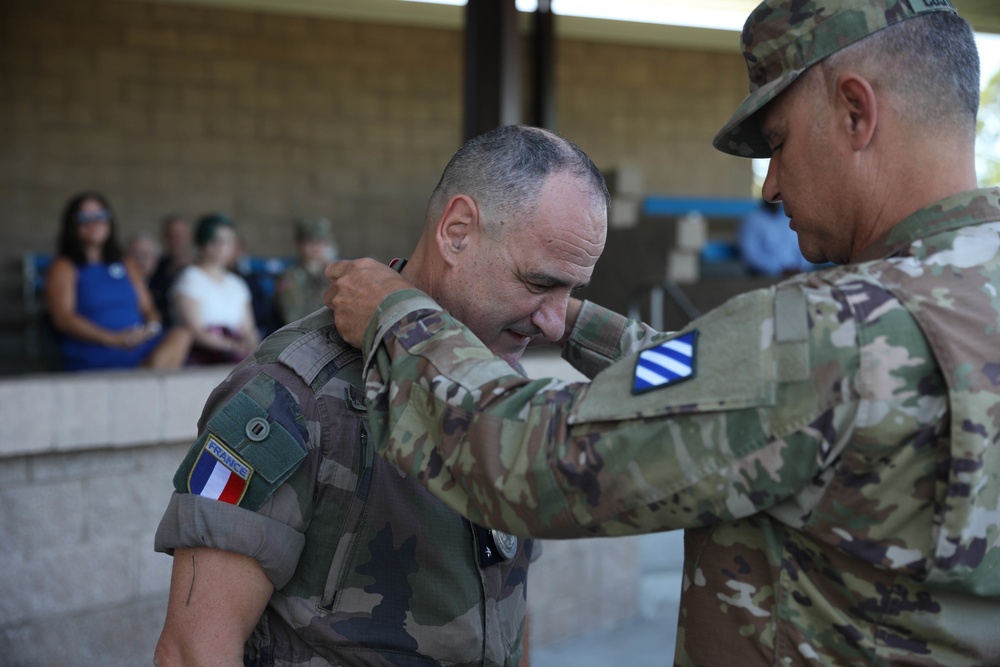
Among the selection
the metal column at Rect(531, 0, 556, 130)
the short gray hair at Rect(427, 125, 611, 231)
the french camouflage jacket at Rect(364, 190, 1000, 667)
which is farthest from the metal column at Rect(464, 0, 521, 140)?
the french camouflage jacket at Rect(364, 190, 1000, 667)

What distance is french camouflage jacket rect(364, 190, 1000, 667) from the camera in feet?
3.73

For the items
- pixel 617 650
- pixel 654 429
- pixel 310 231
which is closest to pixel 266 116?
pixel 310 231

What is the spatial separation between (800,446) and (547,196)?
30.3 inches

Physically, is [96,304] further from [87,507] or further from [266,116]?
[266,116]

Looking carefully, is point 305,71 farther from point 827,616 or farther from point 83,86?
point 827,616

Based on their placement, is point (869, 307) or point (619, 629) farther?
point (619, 629)

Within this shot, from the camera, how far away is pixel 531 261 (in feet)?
5.76

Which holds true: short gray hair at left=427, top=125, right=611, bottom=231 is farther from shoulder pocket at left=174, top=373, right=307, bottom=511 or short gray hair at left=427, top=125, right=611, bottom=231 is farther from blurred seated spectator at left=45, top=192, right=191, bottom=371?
blurred seated spectator at left=45, top=192, right=191, bottom=371

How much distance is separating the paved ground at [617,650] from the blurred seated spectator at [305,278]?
2252mm

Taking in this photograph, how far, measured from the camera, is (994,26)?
6.94 meters

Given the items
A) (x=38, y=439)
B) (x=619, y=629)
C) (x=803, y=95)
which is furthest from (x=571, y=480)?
(x=619, y=629)

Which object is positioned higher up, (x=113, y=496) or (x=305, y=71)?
(x=305, y=71)

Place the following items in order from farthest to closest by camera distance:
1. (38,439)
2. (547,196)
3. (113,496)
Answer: (113,496)
(38,439)
(547,196)

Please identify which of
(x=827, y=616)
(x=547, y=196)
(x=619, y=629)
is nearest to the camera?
(x=827, y=616)
